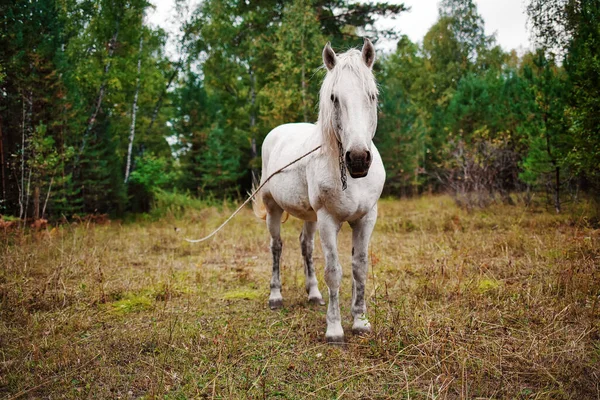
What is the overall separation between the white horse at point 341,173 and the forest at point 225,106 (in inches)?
45.9

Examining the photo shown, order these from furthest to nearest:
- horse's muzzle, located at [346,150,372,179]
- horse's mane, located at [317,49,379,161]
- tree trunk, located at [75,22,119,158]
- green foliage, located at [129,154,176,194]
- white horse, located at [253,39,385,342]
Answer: green foliage, located at [129,154,176,194]
tree trunk, located at [75,22,119,158]
horse's mane, located at [317,49,379,161]
white horse, located at [253,39,385,342]
horse's muzzle, located at [346,150,372,179]

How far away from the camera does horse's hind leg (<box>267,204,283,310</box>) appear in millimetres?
3865

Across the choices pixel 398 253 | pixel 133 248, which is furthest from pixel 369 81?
pixel 133 248

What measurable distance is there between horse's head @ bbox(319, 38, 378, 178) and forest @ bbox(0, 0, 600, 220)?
1.07 meters

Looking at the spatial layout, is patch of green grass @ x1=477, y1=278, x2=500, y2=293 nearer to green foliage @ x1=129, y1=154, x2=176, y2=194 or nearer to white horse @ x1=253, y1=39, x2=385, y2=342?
white horse @ x1=253, y1=39, x2=385, y2=342

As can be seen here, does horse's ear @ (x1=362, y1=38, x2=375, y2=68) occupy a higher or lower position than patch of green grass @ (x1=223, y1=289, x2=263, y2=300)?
higher

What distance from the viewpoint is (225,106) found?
58.6 ft

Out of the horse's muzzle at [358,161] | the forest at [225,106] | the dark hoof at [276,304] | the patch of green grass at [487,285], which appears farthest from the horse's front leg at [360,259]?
the forest at [225,106]

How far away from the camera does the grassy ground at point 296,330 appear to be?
7.07 feet

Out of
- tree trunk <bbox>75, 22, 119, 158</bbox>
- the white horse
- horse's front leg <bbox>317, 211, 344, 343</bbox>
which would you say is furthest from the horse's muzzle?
tree trunk <bbox>75, 22, 119, 158</bbox>

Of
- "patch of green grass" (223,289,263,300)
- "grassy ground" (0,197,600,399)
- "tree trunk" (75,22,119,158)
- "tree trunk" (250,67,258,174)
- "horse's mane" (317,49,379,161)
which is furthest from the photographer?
"tree trunk" (250,67,258,174)

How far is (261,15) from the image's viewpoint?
1410 centimetres

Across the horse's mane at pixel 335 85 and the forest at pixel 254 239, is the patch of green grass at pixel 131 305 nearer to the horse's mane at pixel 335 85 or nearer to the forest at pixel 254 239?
the forest at pixel 254 239

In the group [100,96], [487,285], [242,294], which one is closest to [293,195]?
[242,294]
